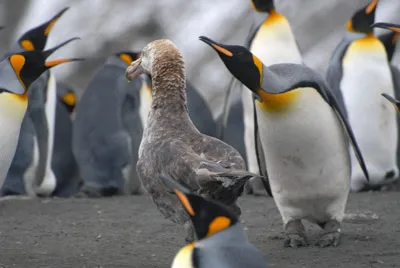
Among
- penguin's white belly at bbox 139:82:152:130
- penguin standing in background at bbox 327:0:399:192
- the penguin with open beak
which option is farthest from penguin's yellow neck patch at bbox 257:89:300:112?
penguin's white belly at bbox 139:82:152:130

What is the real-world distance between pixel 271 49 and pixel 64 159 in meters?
2.65

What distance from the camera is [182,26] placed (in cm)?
1738

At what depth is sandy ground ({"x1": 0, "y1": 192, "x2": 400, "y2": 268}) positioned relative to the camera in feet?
16.5

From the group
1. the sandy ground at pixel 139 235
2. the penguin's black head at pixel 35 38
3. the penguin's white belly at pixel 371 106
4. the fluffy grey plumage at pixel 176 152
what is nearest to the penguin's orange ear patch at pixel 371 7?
the penguin's white belly at pixel 371 106

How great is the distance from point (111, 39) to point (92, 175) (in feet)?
25.7

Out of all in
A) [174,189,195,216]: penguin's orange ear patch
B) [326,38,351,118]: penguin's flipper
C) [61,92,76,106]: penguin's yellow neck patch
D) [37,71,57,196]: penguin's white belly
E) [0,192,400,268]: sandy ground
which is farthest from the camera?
[61,92,76,106]: penguin's yellow neck patch

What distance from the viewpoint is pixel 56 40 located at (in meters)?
17.2

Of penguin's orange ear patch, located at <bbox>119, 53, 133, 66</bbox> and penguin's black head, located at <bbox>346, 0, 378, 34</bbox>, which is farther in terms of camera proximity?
penguin's orange ear patch, located at <bbox>119, 53, 133, 66</bbox>

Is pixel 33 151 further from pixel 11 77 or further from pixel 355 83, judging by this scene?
pixel 11 77

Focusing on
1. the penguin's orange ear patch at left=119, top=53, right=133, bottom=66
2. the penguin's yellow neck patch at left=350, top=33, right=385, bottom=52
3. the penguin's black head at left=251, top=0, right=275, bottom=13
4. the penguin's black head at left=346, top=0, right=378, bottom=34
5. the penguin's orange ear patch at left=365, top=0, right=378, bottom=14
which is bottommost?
the penguin's orange ear patch at left=119, top=53, right=133, bottom=66

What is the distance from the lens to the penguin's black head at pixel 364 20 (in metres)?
8.08

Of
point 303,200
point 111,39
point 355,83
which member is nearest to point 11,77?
point 303,200

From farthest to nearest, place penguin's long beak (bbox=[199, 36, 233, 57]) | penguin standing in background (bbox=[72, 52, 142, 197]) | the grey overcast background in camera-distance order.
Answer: the grey overcast background, penguin standing in background (bbox=[72, 52, 142, 197]), penguin's long beak (bbox=[199, 36, 233, 57])

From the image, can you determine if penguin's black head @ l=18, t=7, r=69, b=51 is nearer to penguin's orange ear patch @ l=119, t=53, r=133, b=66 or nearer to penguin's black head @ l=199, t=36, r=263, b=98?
penguin's orange ear patch @ l=119, t=53, r=133, b=66
